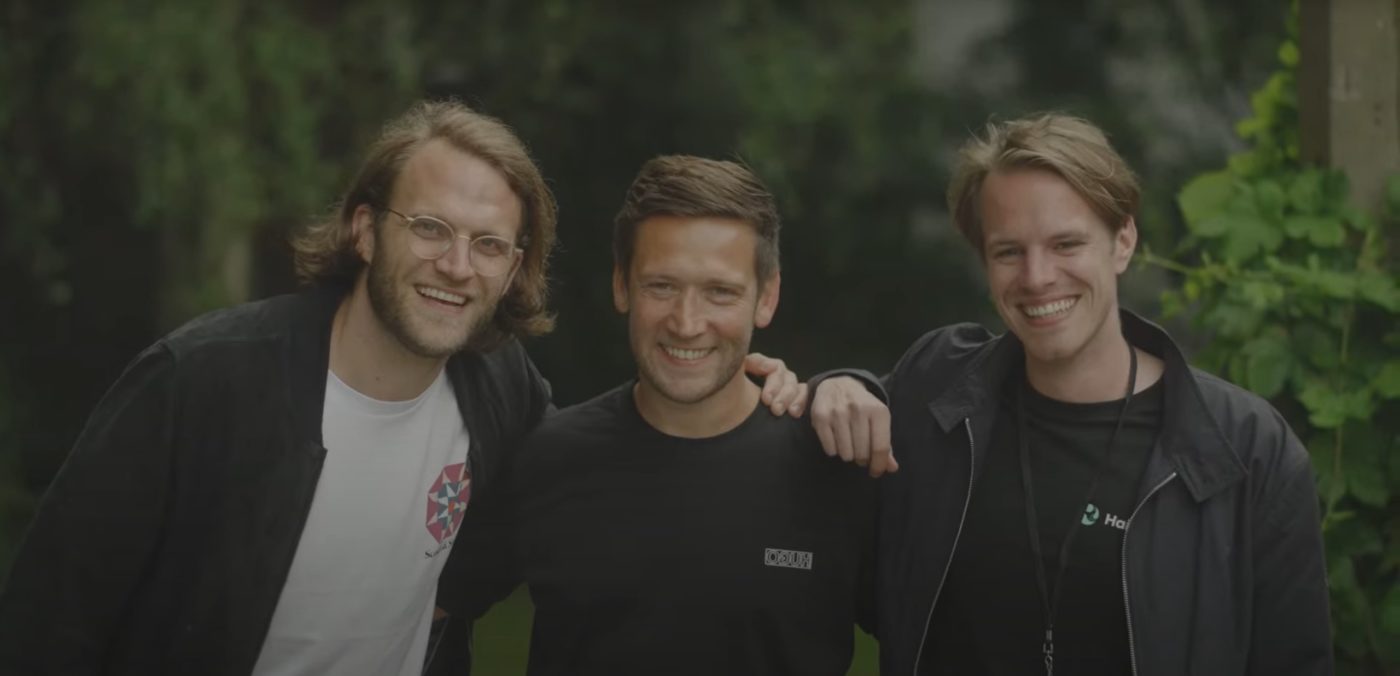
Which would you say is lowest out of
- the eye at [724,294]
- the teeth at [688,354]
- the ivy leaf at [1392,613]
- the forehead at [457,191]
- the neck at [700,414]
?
the ivy leaf at [1392,613]

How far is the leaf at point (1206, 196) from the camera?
3.31m

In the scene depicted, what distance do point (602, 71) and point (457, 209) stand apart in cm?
303

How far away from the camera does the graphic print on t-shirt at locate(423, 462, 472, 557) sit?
8.86 feet

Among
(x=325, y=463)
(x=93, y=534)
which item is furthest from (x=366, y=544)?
(x=93, y=534)

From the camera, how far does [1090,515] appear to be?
248 centimetres

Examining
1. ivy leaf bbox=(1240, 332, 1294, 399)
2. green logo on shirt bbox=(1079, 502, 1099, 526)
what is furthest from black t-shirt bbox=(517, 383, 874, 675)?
ivy leaf bbox=(1240, 332, 1294, 399)

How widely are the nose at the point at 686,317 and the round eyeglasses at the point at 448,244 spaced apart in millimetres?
332

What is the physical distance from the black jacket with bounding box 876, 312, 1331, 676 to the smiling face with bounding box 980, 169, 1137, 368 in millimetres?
135

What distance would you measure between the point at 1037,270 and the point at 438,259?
3.08 ft

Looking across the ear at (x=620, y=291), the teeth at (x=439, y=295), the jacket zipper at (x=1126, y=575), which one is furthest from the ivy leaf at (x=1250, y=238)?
the teeth at (x=439, y=295)

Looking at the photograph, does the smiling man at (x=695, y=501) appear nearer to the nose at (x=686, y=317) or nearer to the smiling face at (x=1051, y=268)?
the nose at (x=686, y=317)

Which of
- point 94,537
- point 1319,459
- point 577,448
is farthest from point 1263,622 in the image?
point 94,537

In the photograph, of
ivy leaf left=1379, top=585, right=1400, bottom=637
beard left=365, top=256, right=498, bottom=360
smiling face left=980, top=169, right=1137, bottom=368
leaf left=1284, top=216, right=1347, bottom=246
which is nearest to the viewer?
smiling face left=980, top=169, right=1137, bottom=368

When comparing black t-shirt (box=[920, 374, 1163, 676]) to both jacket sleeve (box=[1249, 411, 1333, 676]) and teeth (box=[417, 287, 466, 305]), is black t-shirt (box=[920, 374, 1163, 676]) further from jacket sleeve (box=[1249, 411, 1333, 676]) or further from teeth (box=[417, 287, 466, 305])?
teeth (box=[417, 287, 466, 305])
